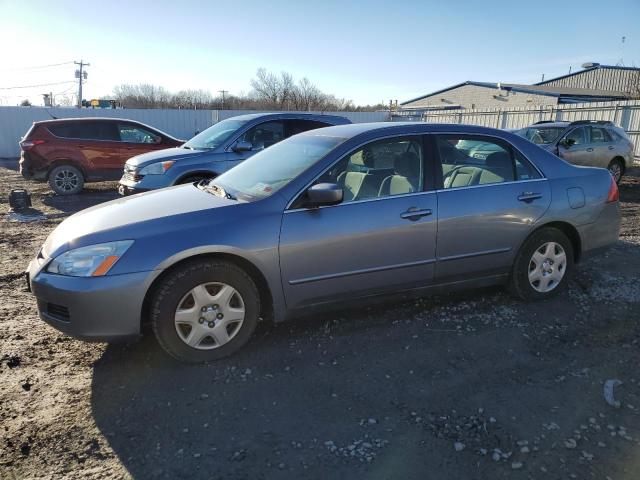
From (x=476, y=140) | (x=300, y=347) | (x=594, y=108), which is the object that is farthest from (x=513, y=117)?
(x=300, y=347)

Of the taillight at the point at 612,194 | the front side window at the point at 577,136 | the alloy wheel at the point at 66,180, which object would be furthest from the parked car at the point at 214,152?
the front side window at the point at 577,136

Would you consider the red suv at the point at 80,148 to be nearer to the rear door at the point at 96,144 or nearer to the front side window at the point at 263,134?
the rear door at the point at 96,144

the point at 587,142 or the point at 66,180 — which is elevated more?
the point at 587,142

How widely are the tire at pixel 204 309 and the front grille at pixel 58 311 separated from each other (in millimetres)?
539

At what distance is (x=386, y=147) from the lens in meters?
4.04

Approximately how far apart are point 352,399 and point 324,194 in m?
1.38

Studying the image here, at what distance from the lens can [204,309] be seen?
339 centimetres

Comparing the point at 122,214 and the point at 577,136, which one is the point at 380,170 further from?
the point at 577,136

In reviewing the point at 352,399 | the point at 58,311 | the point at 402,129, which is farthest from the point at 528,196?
the point at 58,311

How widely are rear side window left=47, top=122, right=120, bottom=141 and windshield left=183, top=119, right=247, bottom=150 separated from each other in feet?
12.2

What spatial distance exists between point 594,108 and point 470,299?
63.4ft

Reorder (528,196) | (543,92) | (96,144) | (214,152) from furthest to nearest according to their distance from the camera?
(543,92) → (96,144) → (214,152) → (528,196)

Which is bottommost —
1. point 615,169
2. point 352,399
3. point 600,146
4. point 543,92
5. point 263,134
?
point 352,399

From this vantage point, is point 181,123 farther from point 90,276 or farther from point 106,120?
point 90,276
